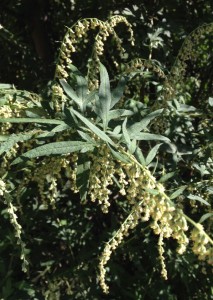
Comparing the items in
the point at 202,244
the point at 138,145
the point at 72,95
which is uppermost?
the point at 72,95

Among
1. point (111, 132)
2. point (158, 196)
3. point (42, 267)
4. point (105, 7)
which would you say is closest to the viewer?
point (158, 196)

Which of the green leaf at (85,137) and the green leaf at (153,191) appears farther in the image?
the green leaf at (85,137)

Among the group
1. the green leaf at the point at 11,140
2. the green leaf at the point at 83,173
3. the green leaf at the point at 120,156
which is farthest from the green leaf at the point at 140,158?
the green leaf at the point at 11,140

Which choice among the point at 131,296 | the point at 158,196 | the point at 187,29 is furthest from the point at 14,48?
the point at 158,196

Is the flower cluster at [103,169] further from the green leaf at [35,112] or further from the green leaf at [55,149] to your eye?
the green leaf at [35,112]

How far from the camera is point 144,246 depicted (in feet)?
10.3

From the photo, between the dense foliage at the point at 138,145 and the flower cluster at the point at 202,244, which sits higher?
the flower cluster at the point at 202,244

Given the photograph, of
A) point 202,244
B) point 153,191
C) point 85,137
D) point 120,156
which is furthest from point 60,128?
point 202,244

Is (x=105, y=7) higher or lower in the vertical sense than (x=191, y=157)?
higher

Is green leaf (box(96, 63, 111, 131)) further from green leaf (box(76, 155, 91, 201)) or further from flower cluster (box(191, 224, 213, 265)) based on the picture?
flower cluster (box(191, 224, 213, 265))

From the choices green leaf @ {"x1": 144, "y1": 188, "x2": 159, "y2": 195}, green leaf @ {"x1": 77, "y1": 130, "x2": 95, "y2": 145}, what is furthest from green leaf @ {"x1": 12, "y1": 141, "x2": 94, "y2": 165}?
green leaf @ {"x1": 144, "y1": 188, "x2": 159, "y2": 195}

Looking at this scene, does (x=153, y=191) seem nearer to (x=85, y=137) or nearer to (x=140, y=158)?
(x=140, y=158)

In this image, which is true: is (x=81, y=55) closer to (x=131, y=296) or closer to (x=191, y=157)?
(x=191, y=157)

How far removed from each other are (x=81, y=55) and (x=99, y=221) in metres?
1.31
